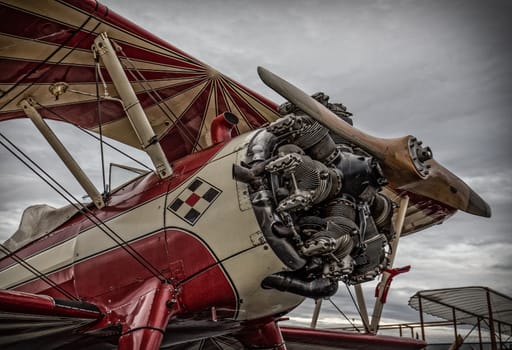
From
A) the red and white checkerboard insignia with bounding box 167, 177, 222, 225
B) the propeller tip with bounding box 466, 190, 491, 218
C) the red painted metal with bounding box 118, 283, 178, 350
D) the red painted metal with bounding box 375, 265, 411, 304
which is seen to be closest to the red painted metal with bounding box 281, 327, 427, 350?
the red painted metal with bounding box 375, 265, 411, 304

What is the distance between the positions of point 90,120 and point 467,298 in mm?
8334

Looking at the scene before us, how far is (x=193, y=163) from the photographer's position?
4.38 metres

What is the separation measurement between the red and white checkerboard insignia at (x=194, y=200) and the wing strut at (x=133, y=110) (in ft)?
1.28

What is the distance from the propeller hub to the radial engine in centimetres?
33

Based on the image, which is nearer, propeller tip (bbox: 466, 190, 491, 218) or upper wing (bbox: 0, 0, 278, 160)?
propeller tip (bbox: 466, 190, 491, 218)

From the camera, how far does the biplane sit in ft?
12.1

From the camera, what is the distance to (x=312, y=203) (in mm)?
3637

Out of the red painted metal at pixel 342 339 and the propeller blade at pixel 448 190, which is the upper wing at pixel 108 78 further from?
the propeller blade at pixel 448 190

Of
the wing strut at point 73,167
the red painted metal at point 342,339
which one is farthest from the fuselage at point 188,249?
the red painted metal at point 342,339

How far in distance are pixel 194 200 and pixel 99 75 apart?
2197 mm

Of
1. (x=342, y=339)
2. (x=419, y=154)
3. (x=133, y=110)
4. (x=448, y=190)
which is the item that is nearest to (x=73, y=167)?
(x=133, y=110)

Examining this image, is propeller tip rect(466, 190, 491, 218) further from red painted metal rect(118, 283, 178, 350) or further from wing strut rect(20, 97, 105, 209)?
wing strut rect(20, 97, 105, 209)

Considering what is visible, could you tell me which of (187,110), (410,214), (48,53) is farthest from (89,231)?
(410,214)

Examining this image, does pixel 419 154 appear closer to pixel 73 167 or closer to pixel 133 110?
pixel 133 110
